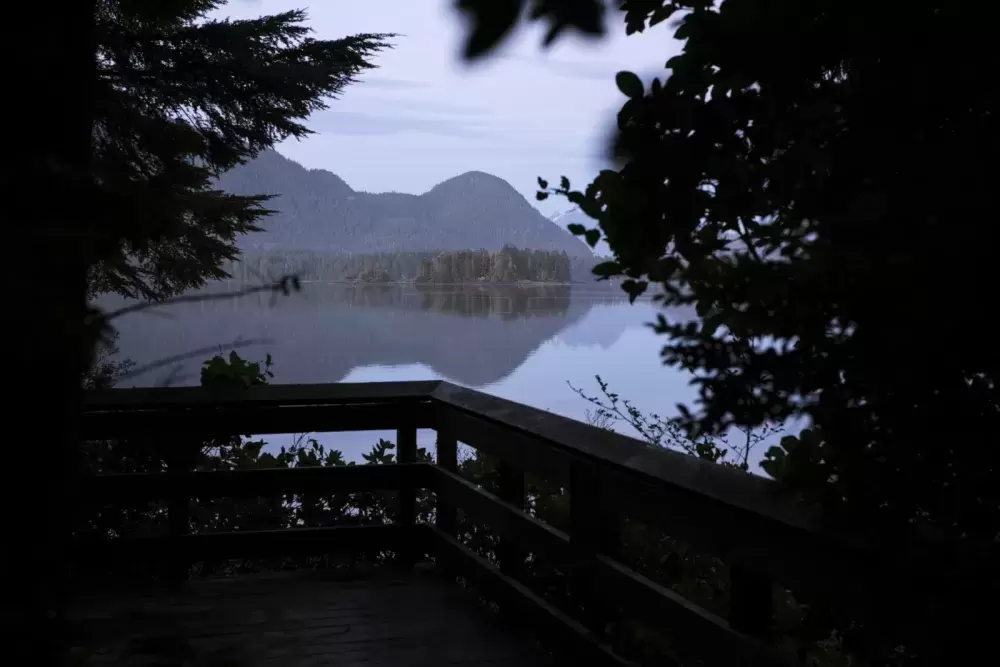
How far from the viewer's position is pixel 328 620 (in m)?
3.63

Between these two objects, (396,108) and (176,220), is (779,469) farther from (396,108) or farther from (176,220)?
(176,220)

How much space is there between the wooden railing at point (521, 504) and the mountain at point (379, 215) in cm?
386

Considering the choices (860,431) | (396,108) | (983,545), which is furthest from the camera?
(396,108)

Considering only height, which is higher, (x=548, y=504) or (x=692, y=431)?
(x=692, y=431)

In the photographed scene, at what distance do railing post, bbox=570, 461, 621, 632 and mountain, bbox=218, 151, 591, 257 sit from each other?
530cm

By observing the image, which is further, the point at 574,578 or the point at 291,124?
the point at 291,124

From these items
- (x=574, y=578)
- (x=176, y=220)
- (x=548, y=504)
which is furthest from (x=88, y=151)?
(x=548, y=504)

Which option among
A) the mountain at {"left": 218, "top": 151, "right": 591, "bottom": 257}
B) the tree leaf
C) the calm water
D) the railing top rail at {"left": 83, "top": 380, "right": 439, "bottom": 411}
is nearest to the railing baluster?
the railing top rail at {"left": 83, "top": 380, "right": 439, "bottom": 411}

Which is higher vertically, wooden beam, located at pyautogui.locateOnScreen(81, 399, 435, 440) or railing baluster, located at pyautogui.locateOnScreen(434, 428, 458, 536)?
wooden beam, located at pyautogui.locateOnScreen(81, 399, 435, 440)

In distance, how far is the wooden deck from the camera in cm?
323

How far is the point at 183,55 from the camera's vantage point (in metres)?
6.92

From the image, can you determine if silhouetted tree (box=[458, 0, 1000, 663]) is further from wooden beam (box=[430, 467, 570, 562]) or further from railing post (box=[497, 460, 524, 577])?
railing post (box=[497, 460, 524, 577])

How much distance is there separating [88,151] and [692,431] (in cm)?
107

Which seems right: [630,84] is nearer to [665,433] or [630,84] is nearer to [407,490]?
[407,490]
